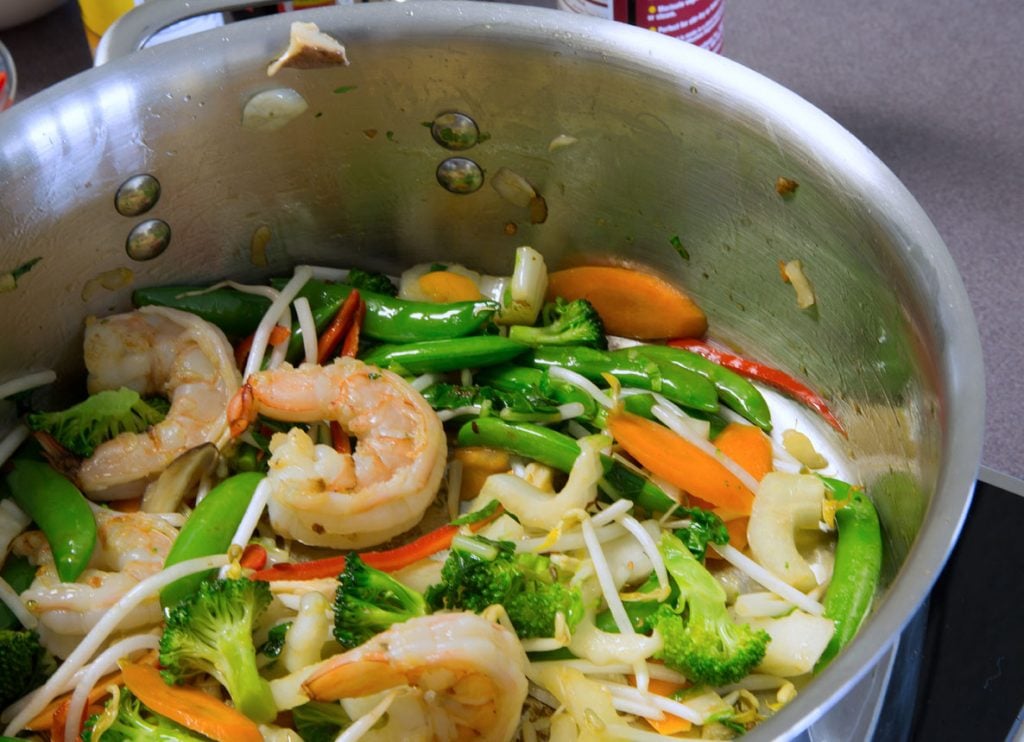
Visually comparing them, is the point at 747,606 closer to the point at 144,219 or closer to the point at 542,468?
the point at 542,468

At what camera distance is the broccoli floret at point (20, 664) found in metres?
1.31

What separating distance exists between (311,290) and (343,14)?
0.45 meters

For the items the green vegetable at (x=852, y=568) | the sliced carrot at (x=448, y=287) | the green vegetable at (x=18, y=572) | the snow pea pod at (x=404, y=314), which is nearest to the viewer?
the green vegetable at (x=852, y=568)

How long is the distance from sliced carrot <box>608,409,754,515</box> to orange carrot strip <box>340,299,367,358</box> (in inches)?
17.1

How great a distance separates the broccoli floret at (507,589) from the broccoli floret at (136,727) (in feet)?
1.10

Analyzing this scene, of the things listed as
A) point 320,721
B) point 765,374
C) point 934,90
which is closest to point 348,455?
point 320,721

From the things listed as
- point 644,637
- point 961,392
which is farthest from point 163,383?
point 961,392

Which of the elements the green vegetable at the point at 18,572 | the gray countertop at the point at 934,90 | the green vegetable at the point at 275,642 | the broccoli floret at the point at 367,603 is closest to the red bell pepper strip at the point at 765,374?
the gray countertop at the point at 934,90

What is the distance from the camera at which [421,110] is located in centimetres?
166

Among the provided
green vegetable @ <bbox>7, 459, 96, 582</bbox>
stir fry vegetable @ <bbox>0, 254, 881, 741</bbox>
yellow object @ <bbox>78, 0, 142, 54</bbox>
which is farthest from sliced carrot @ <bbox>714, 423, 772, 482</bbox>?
yellow object @ <bbox>78, 0, 142, 54</bbox>

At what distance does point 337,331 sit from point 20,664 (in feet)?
2.21

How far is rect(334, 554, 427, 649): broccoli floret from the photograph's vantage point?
1.26 m

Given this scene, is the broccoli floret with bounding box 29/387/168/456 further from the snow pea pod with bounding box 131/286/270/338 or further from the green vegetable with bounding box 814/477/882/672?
the green vegetable with bounding box 814/477/882/672

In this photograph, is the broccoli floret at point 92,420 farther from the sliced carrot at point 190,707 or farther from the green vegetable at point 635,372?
the green vegetable at point 635,372
